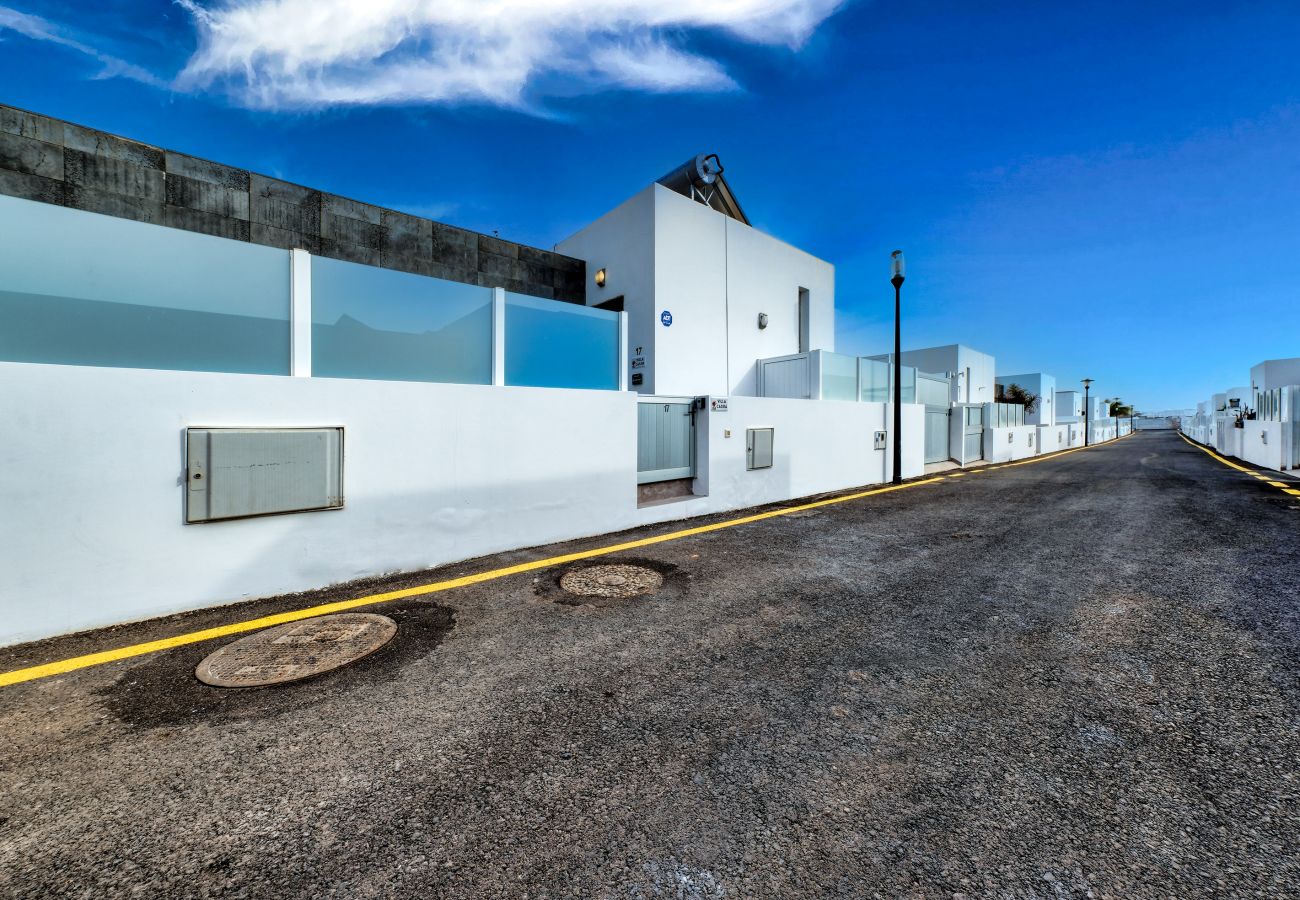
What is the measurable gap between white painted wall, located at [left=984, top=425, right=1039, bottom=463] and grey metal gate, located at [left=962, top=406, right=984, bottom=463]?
0.33 metres

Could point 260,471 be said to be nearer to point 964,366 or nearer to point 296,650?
point 296,650

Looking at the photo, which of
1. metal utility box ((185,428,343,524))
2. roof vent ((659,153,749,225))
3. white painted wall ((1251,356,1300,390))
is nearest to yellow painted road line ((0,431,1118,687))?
metal utility box ((185,428,343,524))

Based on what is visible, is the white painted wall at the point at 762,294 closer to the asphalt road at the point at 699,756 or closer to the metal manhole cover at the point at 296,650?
the asphalt road at the point at 699,756

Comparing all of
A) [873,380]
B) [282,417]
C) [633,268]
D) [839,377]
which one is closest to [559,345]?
A: [282,417]

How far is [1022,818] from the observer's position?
1799mm

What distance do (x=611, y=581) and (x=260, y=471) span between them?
3.26 m

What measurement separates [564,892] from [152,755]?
2.15 meters

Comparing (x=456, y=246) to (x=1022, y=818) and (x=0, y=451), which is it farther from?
(x=1022, y=818)

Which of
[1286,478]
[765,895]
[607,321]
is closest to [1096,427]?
[1286,478]

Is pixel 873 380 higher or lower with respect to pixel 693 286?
lower

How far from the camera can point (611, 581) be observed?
4.64 metres

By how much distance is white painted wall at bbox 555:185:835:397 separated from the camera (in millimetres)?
10227

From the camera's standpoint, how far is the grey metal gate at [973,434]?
17.6 m

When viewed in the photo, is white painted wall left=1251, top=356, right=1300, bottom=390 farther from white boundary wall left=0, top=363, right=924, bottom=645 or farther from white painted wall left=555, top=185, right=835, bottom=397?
white boundary wall left=0, top=363, right=924, bottom=645
